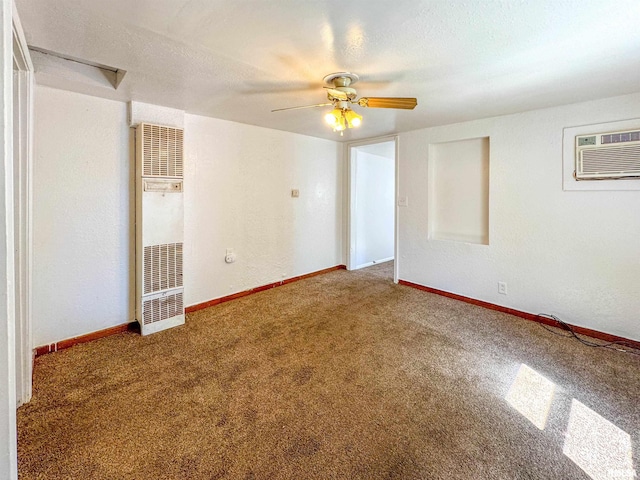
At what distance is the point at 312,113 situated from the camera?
311 centimetres

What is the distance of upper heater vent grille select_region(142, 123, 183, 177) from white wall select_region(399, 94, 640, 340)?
291 centimetres

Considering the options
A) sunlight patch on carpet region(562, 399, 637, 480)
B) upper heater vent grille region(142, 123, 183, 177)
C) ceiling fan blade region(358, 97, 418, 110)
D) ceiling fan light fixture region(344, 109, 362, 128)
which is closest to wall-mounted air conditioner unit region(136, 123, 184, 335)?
upper heater vent grille region(142, 123, 183, 177)

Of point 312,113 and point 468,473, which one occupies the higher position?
point 312,113

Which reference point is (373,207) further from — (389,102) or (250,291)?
(389,102)

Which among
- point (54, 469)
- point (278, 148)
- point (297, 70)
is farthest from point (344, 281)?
point (54, 469)

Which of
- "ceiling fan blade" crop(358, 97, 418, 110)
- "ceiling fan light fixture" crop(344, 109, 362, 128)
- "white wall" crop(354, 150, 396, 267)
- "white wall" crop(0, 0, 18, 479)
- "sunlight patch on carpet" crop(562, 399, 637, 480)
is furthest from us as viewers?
"white wall" crop(354, 150, 396, 267)

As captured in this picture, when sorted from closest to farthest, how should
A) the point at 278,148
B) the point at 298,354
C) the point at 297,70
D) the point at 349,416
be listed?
1. the point at 349,416
2. the point at 297,70
3. the point at 298,354
4. the point at 278,148

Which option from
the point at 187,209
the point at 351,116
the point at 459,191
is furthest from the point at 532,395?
the point at 187,209

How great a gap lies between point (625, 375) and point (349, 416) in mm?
2040

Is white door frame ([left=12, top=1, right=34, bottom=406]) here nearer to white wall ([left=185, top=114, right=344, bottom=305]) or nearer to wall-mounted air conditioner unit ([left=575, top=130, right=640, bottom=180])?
white wall ([left=185, top=114, right=344, bottom=305])

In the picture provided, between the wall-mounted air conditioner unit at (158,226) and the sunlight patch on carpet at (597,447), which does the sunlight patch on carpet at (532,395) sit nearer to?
the sunlight patch on carpet at (597,447)

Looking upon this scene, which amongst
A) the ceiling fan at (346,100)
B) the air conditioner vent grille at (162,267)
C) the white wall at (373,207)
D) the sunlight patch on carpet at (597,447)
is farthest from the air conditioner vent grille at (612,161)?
the air conditioner vent grille at (162,267)

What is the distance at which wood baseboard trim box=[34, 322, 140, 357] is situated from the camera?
94.9 inches

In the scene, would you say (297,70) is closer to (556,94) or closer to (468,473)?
(556,94)
